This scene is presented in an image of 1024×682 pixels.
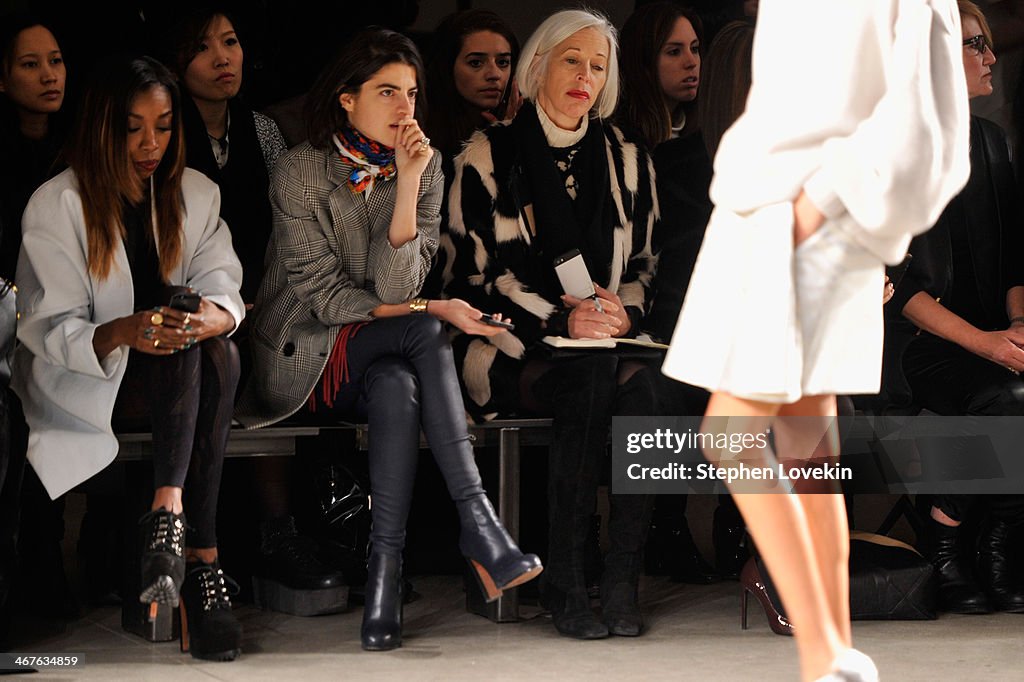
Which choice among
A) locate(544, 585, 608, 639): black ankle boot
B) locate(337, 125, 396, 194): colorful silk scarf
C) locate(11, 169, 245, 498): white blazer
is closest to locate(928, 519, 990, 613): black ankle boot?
locate(544, 585, 608, 639): black ankle boot

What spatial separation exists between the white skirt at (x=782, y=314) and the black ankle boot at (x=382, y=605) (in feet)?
3.53

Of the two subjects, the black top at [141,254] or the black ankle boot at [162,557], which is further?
the black top at [141,254]

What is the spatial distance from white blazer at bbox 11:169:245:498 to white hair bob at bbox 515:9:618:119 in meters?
1.05

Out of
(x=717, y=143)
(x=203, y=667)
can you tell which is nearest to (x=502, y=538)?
(x=203, y=667)

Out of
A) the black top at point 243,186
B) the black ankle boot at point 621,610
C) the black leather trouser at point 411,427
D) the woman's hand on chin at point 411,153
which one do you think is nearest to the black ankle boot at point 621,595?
the black ankle boot at point 621,610

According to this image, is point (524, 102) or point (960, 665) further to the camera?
point (524, 102)


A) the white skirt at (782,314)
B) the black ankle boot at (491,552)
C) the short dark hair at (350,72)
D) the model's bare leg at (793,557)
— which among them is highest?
the short dark hair at (350,72)

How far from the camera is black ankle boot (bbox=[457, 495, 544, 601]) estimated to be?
304 centimetres

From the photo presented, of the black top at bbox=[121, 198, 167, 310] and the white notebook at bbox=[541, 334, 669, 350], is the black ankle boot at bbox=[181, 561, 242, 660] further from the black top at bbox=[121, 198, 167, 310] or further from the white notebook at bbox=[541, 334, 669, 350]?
the white notebook at bbox=[541, 334, 669, 350]

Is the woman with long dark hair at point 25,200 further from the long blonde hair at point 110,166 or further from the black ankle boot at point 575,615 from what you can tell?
the black ankle boot at point 575,615

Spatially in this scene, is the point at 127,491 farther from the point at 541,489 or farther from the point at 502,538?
the point at 541,489

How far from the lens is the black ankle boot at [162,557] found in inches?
113

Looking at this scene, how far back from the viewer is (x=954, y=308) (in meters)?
3.84

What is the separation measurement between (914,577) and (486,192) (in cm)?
143
